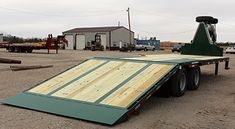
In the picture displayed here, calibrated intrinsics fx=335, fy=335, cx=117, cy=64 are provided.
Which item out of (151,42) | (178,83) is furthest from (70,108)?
(151,42)

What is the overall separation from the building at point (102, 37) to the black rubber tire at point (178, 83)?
177ft

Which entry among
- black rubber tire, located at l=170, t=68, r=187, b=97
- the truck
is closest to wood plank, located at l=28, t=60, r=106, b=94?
black rubber tire, located at l=170, t=68, r=187, b=97

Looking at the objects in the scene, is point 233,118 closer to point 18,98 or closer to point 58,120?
point 58,120

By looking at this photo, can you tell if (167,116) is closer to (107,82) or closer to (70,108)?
(107,82)

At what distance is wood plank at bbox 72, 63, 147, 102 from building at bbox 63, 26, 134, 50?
5430 cm

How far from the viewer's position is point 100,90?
7613mm

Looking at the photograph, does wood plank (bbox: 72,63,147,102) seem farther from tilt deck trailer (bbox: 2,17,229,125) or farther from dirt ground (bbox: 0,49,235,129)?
dirt ground (bbox: 0,49,235,129)

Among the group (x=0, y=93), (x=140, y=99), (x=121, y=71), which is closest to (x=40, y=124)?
(x=140, y=99)

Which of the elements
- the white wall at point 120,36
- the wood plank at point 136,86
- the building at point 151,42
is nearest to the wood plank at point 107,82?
the wood plank at point 136,86

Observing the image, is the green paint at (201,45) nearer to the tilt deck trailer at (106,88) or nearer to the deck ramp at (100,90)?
the tilt deck trailer at (106,88)

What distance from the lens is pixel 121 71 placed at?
8.64 m

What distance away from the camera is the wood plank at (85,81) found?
7.76 m

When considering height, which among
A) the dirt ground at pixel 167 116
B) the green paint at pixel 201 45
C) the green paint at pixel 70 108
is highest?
the green paint at pixel 201 45

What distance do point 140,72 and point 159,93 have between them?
1145 mm
